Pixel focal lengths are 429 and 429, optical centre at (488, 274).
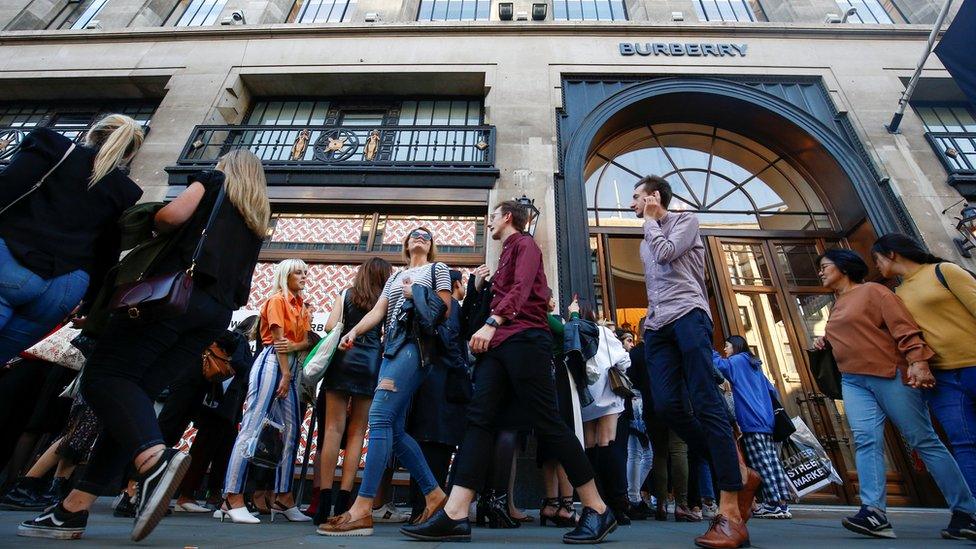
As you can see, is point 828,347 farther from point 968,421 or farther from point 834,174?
point 834,174

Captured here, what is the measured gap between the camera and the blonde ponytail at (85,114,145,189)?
6.29 ft

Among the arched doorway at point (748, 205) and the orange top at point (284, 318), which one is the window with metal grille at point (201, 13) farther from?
the orange top at point (284, 318)

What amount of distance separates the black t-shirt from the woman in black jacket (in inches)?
11.5

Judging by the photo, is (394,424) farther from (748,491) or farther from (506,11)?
(506,11)

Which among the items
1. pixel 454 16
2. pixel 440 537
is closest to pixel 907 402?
pixel 440 537

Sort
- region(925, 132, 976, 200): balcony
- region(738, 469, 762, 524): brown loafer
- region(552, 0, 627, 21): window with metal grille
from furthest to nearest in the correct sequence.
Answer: region(552, 0, 627, 21): window with metal grille < region(925, 132, 976, 200): balcony < region(738, 469, 762, 524): brown loafer

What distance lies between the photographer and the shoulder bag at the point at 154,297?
1.71m

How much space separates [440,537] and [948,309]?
3.36 metres

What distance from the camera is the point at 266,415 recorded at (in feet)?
10.3

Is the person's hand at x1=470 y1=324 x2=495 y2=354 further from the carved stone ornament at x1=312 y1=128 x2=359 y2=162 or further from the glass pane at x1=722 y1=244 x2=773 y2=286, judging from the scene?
the carved stone ornament at x1=312 y1=128 x2=359 y2=162

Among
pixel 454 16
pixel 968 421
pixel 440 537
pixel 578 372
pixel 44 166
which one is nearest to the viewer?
pixel 44 166

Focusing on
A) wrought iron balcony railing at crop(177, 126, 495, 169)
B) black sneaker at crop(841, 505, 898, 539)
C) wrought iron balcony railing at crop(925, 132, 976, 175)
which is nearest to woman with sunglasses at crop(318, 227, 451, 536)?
black sneaker at crop(841, 505, 898, 539)

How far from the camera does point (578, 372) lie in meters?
3.57

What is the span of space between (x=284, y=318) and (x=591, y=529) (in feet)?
8.93
